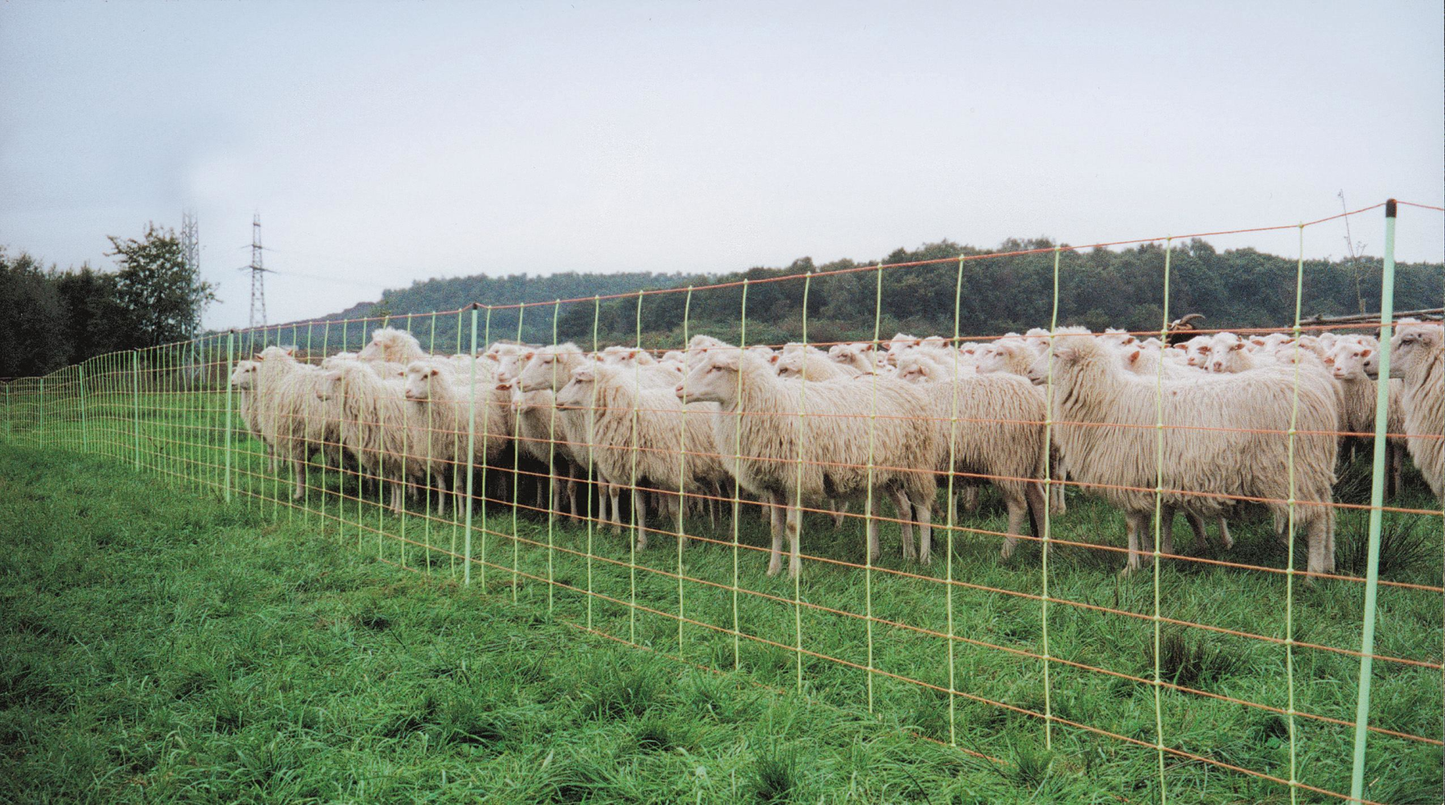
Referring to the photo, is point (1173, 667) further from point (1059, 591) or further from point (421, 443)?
point (421, 443)

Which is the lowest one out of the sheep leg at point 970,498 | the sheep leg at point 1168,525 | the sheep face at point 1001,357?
the sheep leg at point 970,498

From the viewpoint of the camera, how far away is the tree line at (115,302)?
3430 centimetres

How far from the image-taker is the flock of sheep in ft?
18.0

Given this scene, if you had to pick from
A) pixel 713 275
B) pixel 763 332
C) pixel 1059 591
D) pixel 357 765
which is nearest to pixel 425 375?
pixel 357 765

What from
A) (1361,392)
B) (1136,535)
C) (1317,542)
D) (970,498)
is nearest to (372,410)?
(970,498)

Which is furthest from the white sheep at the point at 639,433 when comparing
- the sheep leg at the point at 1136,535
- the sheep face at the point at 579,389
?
the sheep leg at the point at 1136,535

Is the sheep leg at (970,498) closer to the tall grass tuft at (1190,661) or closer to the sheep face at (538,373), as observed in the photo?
the tall grass tuft at (1190,661)

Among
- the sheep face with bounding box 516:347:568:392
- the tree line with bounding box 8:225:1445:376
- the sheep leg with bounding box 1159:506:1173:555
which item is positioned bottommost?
the sheep leg with bounding box 1159:506:1173:555

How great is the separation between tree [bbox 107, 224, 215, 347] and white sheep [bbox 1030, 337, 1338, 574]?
46.2 m

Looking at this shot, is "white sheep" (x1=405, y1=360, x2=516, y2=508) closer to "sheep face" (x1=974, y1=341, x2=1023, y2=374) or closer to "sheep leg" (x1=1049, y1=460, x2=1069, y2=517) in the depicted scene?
"sheep face" (x1=974, y1=341, x2=1023, y2=374)

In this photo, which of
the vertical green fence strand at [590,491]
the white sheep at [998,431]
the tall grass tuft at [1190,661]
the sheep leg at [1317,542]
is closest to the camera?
the tall grass tuft at [1190,661]

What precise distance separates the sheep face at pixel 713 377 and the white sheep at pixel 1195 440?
7.72 ft

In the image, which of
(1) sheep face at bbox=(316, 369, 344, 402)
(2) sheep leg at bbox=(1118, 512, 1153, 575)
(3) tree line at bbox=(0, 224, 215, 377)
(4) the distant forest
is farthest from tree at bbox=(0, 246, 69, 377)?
(2) sheep leg at bbox=(1118, 512, 1153, 575)

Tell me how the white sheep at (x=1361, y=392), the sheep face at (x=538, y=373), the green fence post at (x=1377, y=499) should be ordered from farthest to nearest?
the sheep face at (x=538, y=373), the white sheep at (x=1361, y=392), the green fence post at (x=1377, y=499)
